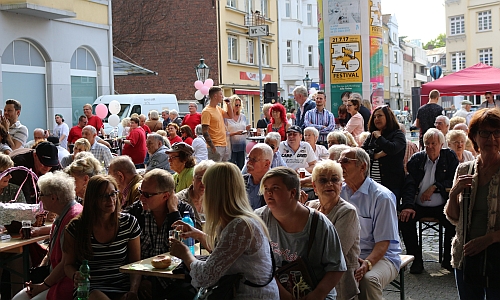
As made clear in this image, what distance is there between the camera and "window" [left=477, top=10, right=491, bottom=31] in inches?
2186

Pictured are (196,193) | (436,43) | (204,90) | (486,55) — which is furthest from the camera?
(436,43)

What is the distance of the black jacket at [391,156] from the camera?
7398mm

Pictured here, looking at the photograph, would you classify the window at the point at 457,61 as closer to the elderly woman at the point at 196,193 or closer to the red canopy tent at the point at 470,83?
the red canopy tent at the point at 470,83

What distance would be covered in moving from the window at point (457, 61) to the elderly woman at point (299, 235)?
58578 millimetres

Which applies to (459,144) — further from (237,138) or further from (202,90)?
(202,90)

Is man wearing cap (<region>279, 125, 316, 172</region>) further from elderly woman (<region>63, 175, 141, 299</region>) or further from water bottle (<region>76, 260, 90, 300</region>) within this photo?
water bottle (<region>76, 260, 90, 300</region>)

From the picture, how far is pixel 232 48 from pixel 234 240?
101ft

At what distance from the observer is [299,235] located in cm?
379

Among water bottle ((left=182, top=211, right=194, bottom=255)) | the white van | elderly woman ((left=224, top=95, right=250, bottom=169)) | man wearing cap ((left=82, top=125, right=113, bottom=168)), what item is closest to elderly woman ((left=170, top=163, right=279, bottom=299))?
water bottle ((left=182, top=211, right=194, bottom=255))

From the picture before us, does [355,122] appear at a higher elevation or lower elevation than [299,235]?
higher

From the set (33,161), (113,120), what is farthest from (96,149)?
(113,120)

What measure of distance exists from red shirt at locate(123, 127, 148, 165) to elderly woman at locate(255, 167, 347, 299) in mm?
8620

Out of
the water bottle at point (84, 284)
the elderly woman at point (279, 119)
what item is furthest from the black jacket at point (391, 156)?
the water bottle at point (84, 284)

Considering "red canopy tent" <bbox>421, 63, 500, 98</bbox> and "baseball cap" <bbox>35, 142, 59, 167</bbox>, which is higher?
"red canopy tent" <bbox>421, 63, 500, 98</bbox>
